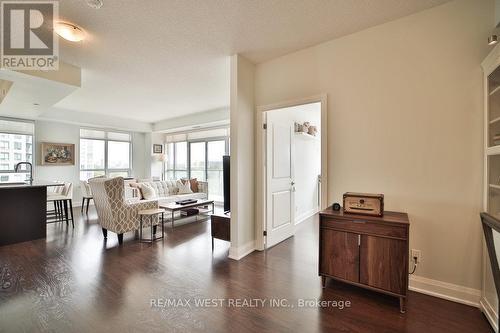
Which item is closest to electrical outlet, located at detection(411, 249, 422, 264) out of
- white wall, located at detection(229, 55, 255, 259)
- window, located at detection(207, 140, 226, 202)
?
white wall, located at detection(229, 55, 255, 259)

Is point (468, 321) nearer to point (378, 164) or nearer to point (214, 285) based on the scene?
point (378, 164)

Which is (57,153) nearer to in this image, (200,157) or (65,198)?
(65,198)

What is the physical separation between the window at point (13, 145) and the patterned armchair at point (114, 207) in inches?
155

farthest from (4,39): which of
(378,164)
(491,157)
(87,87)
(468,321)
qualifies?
(468,321)

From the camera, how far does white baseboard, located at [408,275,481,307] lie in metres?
1.92

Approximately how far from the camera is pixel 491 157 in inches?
72.0

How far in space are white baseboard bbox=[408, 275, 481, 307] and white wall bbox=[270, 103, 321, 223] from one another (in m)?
2.54

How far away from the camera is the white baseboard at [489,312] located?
1.60 m

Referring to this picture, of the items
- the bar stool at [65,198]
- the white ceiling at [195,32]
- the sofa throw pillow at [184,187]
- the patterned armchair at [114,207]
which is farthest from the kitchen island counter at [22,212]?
the sofa throw pillow at [184,187]

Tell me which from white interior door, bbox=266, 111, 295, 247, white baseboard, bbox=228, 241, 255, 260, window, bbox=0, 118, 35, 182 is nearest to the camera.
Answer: white baseboard, bbox=228, 241, 255, 260

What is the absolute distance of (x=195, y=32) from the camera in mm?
2502

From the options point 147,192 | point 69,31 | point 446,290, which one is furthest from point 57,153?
point 446,290

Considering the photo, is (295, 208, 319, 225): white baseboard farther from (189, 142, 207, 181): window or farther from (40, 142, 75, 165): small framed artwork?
(40, 142, 75, 165): small framed artwork

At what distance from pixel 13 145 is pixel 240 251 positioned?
6849mm
